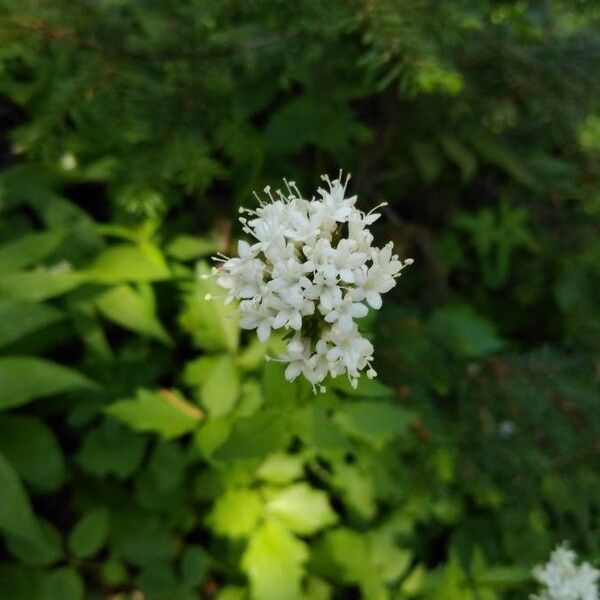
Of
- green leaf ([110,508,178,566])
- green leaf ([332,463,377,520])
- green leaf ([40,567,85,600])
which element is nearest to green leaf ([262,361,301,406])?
green leaf ([332,463,377,520])

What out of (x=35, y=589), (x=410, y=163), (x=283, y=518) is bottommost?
(x=35, y=589)

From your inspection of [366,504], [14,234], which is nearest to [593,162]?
[366,504]

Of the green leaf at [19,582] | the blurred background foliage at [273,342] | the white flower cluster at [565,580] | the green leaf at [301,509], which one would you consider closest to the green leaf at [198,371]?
the blurred background foliage at [273,342]

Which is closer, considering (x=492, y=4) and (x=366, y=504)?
(x=366, y=504)

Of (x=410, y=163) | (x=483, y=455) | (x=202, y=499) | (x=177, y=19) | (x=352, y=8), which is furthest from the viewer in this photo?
(x=410, y=163)

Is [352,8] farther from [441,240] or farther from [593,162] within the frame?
[593,162]

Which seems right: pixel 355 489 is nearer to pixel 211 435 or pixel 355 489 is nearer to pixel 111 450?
pixel 211 435

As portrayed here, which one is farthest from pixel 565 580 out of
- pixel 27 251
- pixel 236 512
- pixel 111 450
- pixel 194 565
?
pixel 27 251
